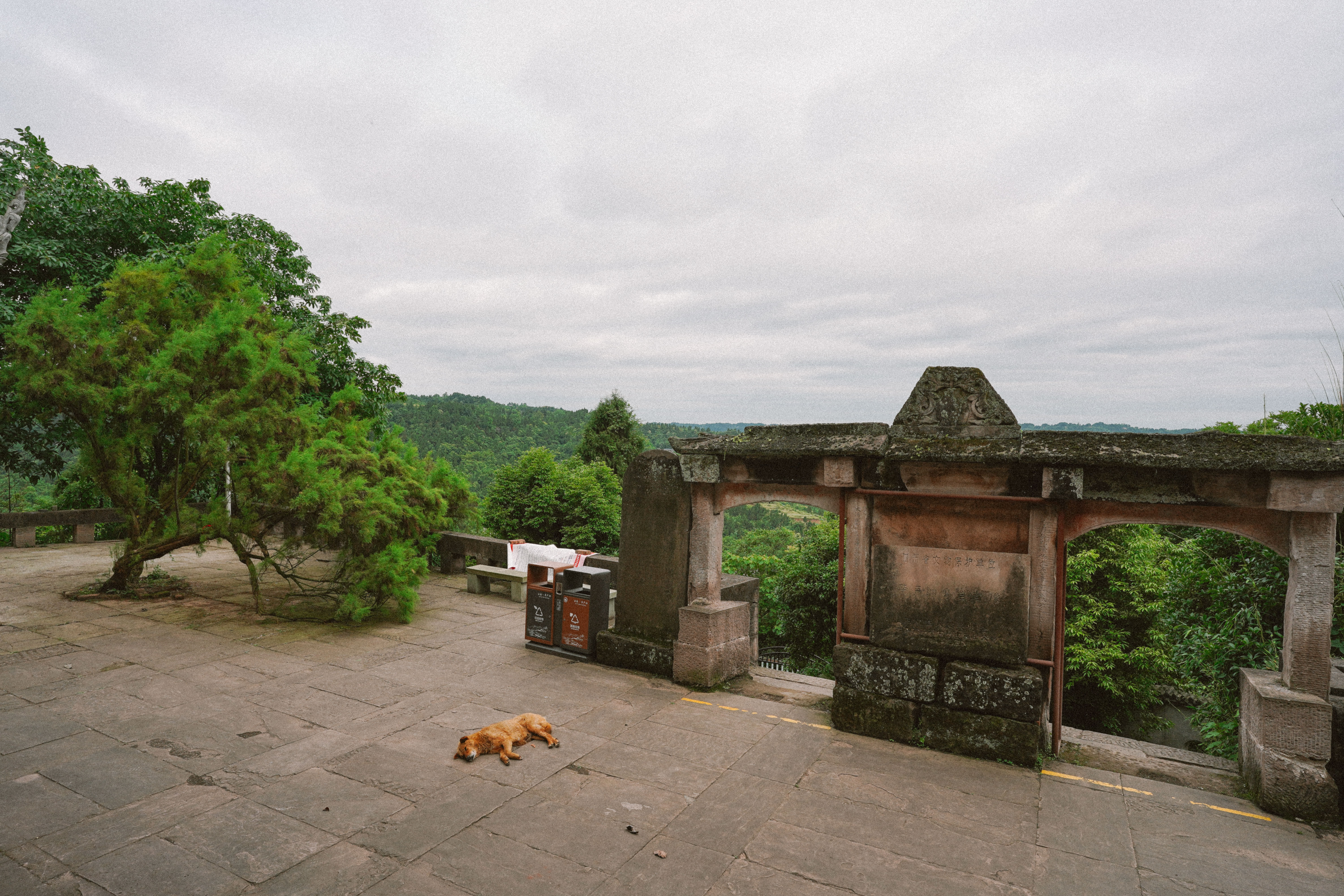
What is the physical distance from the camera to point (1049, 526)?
6.20 metres

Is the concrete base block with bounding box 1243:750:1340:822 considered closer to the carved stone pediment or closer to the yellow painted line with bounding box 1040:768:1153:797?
the yellow painted line with bounding box 1040:768:1153:797

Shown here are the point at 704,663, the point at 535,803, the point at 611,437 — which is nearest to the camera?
the point at 535,803

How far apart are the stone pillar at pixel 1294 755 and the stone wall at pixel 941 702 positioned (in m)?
1.47

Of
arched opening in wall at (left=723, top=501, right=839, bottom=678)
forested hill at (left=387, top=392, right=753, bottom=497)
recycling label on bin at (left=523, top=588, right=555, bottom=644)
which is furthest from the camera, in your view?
forested hill at (left=387, top=392, right=753, bottom=497)

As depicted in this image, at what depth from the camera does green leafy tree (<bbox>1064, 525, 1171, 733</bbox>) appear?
1491 centimetres

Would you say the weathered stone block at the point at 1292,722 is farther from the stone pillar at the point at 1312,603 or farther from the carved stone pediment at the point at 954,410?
the carved stone pediment at the point at 954,410

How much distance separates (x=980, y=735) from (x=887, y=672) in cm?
90

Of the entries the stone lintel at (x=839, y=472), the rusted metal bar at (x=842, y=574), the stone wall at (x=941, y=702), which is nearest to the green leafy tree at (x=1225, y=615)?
the stone wall at (x=941, y=702)

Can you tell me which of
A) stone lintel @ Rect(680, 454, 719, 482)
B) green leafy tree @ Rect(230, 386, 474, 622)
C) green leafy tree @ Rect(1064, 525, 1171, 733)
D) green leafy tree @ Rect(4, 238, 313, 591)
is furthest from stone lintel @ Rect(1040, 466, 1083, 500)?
A: green leafy tree @ Rect(1064, 525, 1171, 733)

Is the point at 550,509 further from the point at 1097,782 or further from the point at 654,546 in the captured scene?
the point at 1097,782

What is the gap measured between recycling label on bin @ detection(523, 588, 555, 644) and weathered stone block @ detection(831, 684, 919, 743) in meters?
3.78

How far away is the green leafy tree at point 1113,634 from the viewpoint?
48.9 ft

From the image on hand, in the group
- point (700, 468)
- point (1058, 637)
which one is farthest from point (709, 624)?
point (1058, 637)

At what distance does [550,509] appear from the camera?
20781 millimetres
